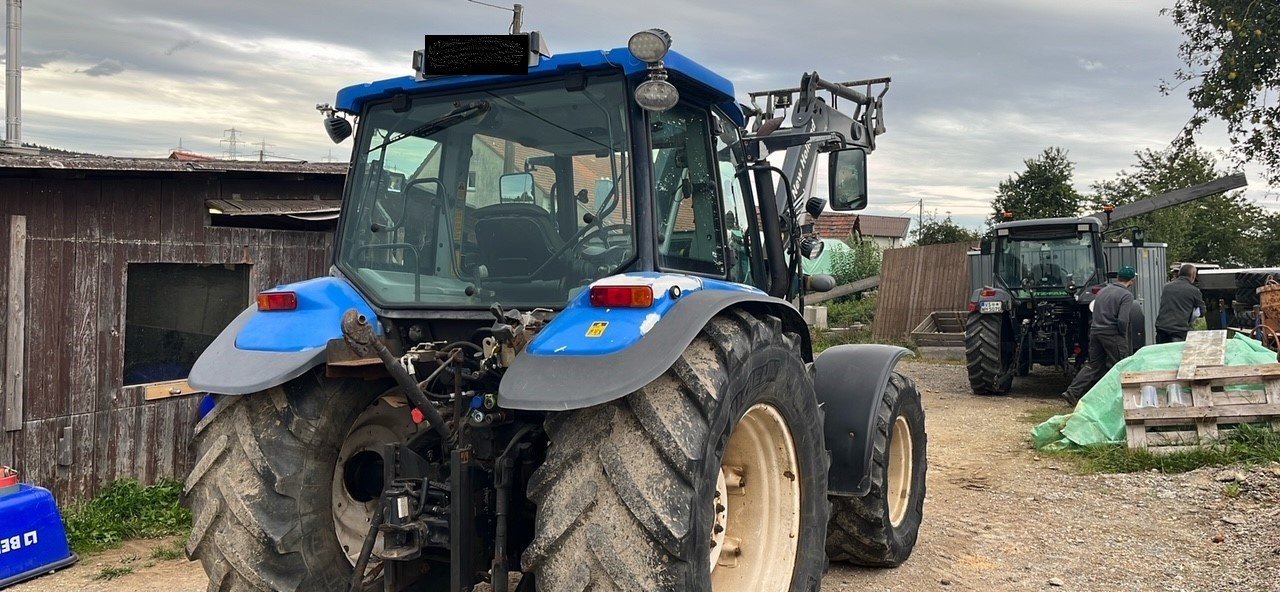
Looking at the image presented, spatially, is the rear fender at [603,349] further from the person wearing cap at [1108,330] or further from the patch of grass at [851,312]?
the patch of grass at [851,312]

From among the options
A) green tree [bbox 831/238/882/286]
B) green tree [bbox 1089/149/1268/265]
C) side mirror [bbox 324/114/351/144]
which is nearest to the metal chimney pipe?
side mirror [bbox 324/114/351/144]

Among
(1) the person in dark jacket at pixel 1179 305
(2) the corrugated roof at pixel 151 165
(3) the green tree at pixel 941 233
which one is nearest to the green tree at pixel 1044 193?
(3) the green tree at pixel 941 233

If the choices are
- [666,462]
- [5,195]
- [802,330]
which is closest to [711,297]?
[666,462]

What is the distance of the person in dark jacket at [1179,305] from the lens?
39.5 feet

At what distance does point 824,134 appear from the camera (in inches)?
168

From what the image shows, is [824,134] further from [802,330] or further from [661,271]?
[661,271]

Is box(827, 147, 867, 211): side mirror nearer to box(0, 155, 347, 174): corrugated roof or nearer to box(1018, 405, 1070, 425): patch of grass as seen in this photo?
box(0, 155, 347, 174): corrugated roof

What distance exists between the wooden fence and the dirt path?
11.8m

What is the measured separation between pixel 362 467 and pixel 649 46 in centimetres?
186

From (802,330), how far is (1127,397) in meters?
5.01

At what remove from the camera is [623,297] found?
2.94 m

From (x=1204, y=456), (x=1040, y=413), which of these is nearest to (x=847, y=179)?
(x=1204, y=456)

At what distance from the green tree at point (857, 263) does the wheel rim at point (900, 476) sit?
21532 mm

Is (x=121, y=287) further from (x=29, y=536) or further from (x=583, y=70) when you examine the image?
(x=583, y=70)
